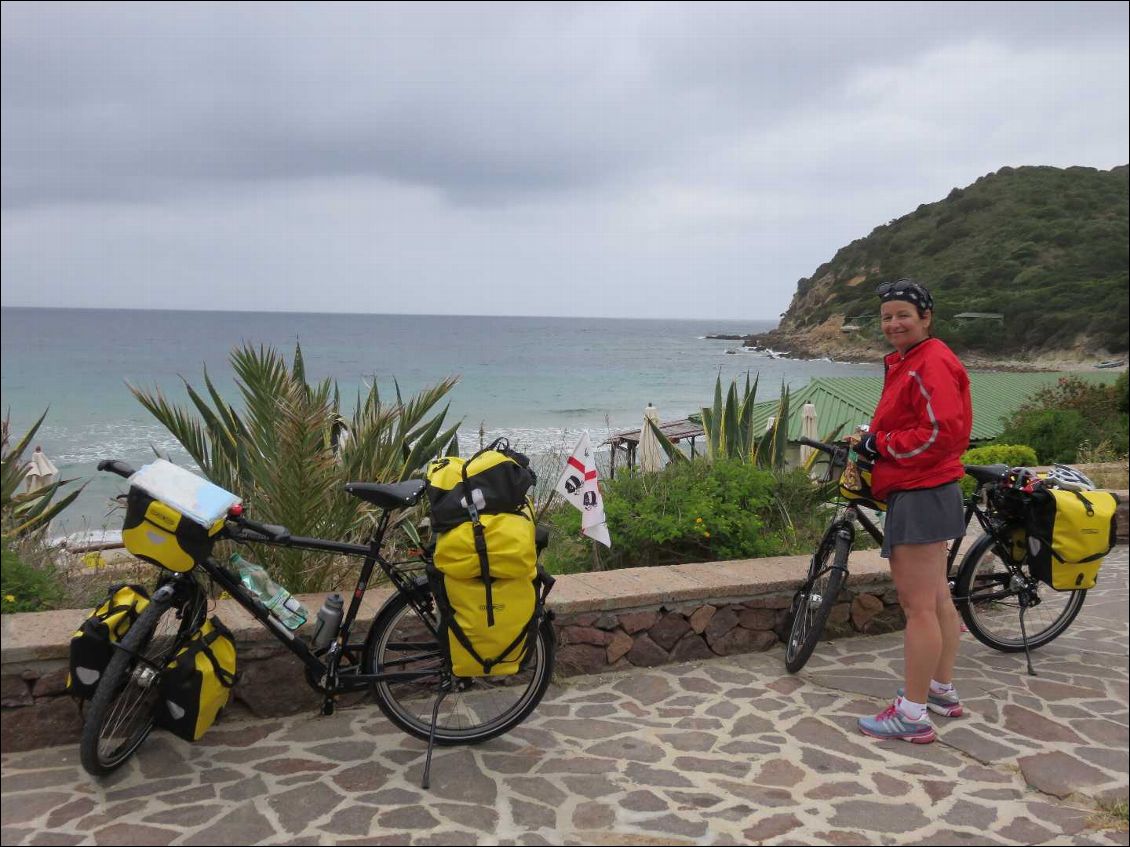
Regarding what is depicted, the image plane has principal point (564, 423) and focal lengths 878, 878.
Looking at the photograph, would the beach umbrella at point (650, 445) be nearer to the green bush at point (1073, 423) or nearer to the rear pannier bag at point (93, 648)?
the rear pannier bag at point (93, 648)

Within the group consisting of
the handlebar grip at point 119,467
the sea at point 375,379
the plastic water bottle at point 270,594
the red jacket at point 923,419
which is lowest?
the sea at point 375,379

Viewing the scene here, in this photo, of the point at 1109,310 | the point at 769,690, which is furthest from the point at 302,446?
the point at 1109,310

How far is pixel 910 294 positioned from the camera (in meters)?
3.84

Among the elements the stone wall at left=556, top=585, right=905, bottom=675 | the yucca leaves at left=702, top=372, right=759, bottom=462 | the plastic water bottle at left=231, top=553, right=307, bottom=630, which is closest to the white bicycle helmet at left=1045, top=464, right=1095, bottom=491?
the stone wall at left=556, top=585, right=905, bottom=675

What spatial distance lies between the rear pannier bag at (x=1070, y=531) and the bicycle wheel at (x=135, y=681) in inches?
163

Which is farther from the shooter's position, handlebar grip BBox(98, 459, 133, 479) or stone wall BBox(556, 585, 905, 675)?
stone wall BBox(556, 585, 905, 675)

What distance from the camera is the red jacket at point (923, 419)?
3.68 metres

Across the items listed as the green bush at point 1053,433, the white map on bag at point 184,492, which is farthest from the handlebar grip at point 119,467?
the green bush at point 1053,433

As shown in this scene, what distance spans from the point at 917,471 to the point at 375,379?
303cm

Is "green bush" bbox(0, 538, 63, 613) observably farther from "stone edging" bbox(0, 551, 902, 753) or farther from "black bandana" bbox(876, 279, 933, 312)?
"black bandana" bbox(876, 279, 933, 312)

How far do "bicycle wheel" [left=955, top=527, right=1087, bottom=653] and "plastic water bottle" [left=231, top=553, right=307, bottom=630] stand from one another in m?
3.63

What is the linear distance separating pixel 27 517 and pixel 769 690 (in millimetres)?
4048

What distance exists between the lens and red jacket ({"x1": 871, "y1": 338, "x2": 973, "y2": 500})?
368 centimetres

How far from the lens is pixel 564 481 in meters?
4.96
